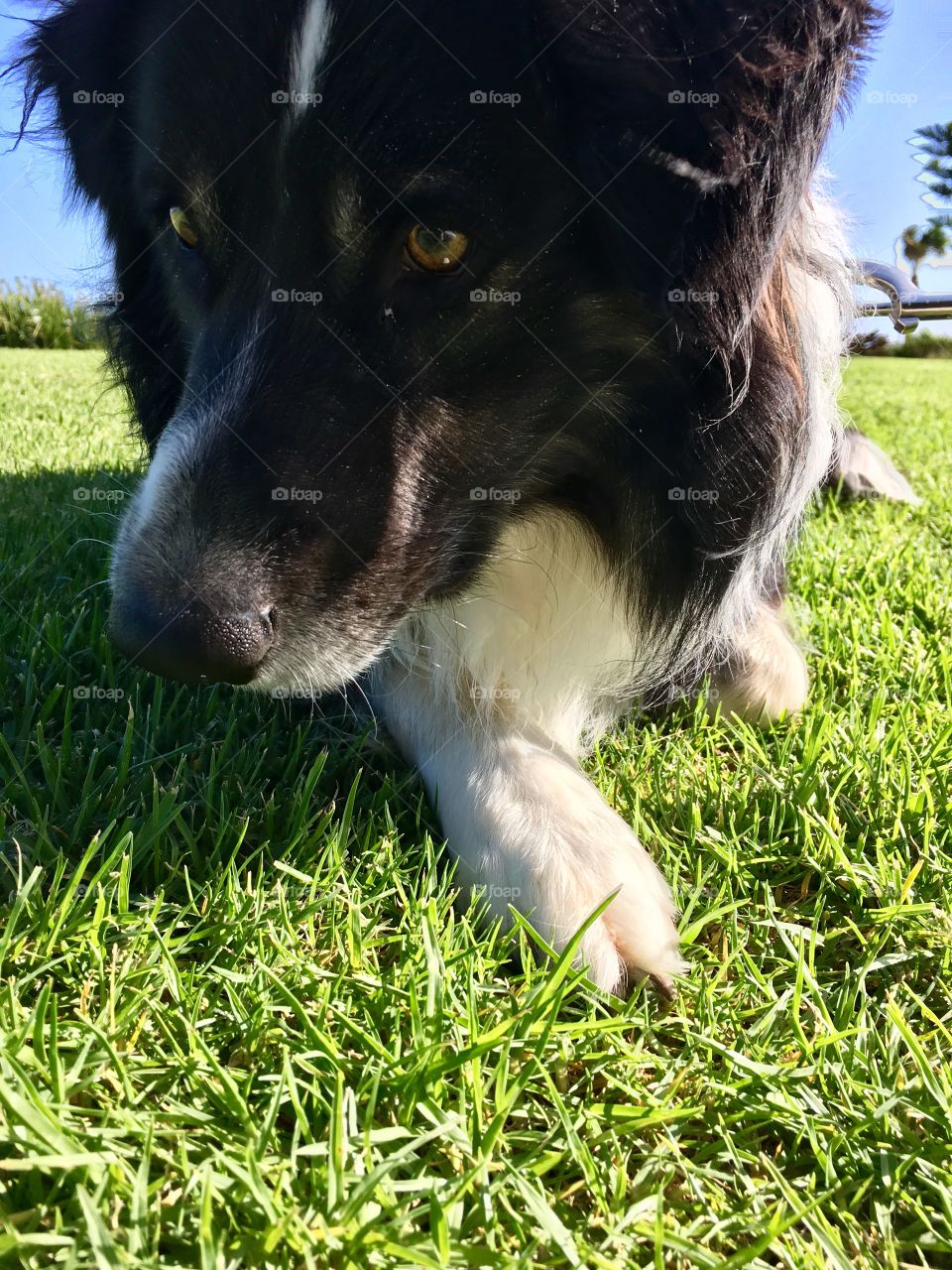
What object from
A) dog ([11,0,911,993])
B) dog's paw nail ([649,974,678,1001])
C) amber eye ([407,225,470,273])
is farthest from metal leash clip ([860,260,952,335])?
dog's paw nail ([649,974,678,1001])

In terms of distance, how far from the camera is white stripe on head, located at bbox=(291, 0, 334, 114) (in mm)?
1729

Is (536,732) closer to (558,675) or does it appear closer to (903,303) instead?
(558,675)

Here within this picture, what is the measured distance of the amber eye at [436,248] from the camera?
1.76 metres

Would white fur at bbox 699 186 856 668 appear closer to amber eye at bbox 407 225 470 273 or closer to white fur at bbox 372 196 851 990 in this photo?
white fur at bbox 372 196 851 990

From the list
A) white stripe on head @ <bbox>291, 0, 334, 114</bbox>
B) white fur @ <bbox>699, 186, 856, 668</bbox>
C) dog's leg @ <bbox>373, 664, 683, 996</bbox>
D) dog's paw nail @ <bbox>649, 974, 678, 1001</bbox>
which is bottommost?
Answer: dog's paw nail @ <bbox>649, 974, 678, 1001</bbox>

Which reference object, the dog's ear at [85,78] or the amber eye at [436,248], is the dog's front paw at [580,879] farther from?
the dog's ear at [85,78]

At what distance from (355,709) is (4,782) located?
0.81m

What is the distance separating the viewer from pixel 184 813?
1.96 metres

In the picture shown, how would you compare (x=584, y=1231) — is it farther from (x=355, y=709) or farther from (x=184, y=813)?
(x=355, y=709)

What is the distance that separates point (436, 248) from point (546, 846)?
1171 millimetres

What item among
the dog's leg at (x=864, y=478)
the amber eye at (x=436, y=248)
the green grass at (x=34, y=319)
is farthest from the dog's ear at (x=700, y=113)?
the green grass at (x=34, y=319)

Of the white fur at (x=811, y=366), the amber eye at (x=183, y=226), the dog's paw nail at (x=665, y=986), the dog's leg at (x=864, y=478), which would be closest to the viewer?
the dog's paw nail at (x=665, y=986)

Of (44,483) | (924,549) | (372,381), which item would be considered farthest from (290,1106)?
(44,483)

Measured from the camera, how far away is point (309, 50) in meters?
1.74
